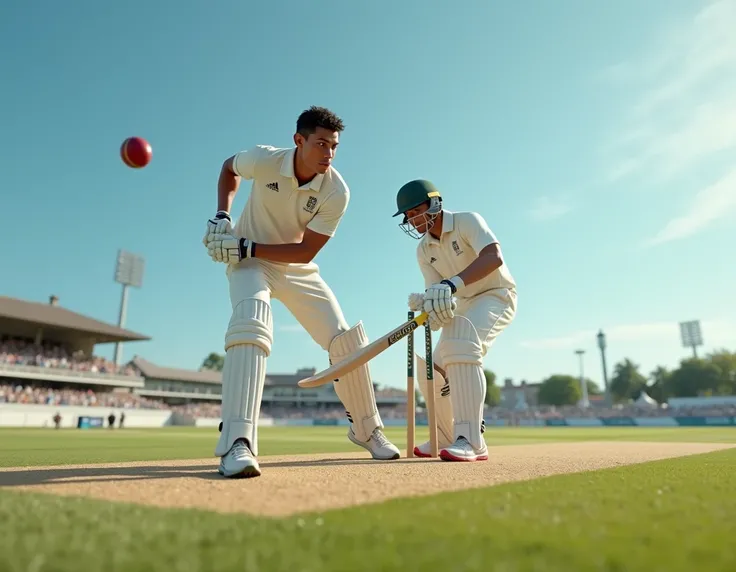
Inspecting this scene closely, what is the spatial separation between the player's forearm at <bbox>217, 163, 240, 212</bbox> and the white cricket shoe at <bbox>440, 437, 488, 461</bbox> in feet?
8.47

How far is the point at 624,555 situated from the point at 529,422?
41.2 meters

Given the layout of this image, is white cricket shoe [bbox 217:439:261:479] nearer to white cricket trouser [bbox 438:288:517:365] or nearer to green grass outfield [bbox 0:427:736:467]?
white cricket trouser [bbox 438:288:517:365]

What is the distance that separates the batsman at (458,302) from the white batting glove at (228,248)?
151 cm

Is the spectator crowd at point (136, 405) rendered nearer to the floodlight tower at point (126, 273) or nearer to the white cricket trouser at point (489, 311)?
the floodlight tower at point (126, 273)

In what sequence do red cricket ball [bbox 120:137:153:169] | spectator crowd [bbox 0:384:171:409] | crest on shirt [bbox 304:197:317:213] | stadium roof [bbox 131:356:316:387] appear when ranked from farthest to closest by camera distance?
stadium roof [bbox 131:356:316:387] → spectator crowd [bbox 0:384:171:409] → red cricket ball [bbox 120:137:153:169] → crest on shirt [bbox 304:197:317:213]

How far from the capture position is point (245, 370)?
338cm

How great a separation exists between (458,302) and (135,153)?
4818 mm

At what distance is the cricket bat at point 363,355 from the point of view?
13.3 feet

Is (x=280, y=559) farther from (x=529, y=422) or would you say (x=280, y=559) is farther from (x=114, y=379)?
(x=114, y=379)

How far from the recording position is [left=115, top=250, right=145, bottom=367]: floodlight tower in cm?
5406

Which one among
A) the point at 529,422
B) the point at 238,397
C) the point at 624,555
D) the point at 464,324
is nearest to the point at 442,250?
the point at 464,324

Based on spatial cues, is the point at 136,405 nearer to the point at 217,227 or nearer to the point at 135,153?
the point at 135,153

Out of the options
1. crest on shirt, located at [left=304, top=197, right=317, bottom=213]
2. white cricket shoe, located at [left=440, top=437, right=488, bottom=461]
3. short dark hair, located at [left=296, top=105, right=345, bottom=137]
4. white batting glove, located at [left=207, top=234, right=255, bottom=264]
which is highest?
short dark hair, located at [left=296, top=105, right=345, bottom=137]

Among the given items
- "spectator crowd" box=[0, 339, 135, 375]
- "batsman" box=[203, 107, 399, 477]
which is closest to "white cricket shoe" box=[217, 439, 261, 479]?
"batsman" box=[203, 107, 399, 477]
